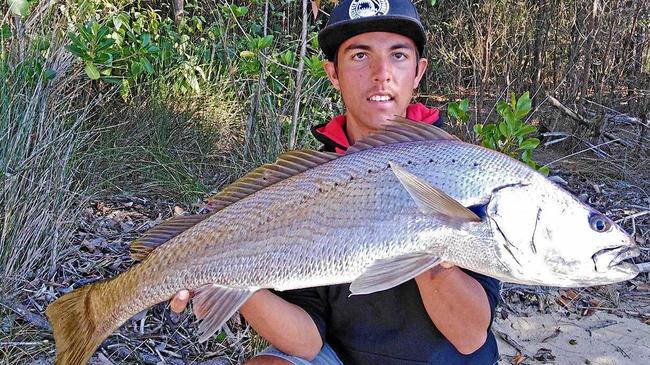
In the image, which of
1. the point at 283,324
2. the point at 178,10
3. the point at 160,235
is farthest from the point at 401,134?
the point at 178,10

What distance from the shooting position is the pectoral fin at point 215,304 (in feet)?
7.14

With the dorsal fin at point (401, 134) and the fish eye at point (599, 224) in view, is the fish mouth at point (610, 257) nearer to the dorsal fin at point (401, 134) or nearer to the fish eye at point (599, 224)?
the fish eye at point (599, 224)

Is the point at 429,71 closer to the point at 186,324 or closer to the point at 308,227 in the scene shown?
the point at 186,324

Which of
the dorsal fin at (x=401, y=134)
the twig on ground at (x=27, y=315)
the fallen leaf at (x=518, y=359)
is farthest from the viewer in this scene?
the fallen leaf at (x=518, y=359)

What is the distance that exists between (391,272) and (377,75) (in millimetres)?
890

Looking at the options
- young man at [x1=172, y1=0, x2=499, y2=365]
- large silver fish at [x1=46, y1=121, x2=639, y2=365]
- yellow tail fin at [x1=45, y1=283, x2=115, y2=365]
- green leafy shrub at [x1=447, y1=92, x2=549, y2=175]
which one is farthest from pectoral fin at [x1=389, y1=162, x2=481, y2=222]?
green leafy shrub at [x1=447, y1=92, x2=549, y2=175]

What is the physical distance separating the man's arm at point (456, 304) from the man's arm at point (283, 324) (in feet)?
1.53

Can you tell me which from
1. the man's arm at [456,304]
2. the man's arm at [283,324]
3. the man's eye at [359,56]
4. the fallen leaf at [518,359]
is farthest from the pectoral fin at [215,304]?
the fallen leaf at [518,359]

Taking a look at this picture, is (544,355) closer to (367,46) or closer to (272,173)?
(367,46)

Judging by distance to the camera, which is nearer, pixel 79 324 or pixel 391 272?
pixel 391 272

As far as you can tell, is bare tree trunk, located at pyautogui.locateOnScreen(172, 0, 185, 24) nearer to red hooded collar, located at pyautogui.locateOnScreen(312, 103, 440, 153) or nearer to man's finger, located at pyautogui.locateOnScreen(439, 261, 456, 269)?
red hooded collar, located at pyautogui.locateOnScreen(312, 103, 440, 153)

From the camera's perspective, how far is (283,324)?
2.40m

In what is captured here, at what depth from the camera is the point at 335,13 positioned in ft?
8.90

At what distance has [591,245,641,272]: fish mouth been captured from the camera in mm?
1876
